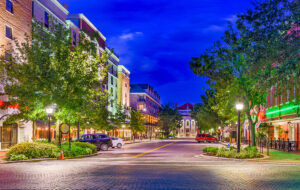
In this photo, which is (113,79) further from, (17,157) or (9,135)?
(17,157)

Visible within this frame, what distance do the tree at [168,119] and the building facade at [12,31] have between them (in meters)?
70.4

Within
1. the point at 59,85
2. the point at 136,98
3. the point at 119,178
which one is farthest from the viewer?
the point at 136,98

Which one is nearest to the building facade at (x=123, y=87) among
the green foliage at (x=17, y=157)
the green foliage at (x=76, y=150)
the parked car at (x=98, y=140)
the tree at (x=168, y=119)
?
the tree at (x=168, y=119)

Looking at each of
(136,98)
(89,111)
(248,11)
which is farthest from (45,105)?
(136,98)

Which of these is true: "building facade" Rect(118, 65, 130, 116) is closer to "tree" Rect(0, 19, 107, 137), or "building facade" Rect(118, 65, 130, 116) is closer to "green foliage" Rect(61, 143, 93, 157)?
"green foliage" Rect(61, 143, 93, 157)

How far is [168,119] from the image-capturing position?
Answer: 111m

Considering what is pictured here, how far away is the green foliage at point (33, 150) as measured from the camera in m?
23.0

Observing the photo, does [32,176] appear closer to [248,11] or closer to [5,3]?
[248,11]

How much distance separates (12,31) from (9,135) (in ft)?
34.7

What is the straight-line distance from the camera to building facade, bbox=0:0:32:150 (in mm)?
34469

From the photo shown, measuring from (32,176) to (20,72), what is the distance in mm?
Answer: 15724

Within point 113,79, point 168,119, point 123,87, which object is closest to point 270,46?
point 113,79

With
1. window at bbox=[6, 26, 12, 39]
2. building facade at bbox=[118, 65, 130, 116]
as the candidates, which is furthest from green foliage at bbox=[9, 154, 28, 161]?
building facade at bbox=[118, 65, 130, 116]

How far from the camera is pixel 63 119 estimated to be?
28.4m
